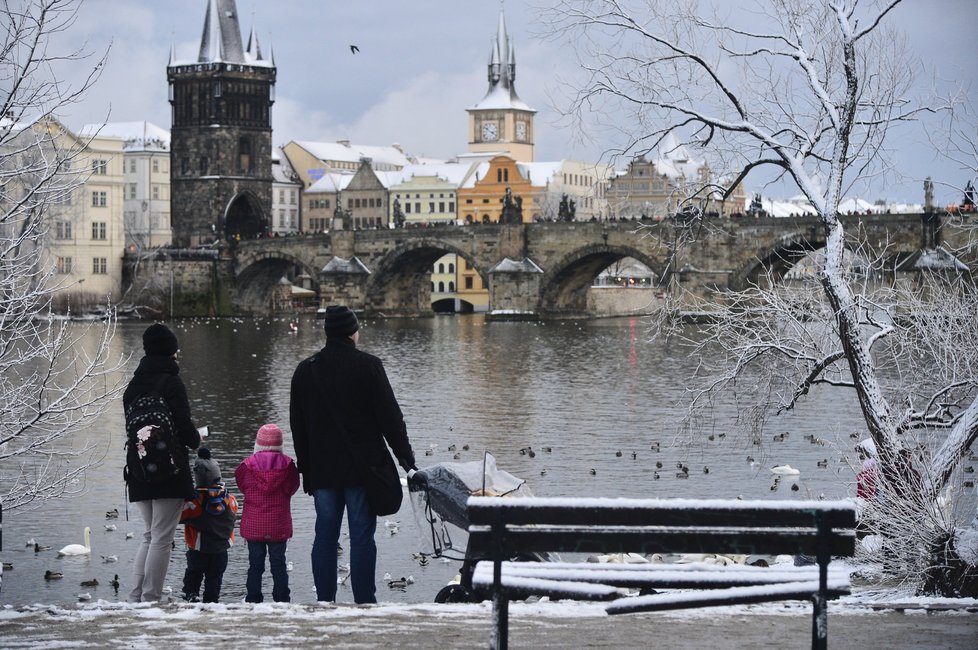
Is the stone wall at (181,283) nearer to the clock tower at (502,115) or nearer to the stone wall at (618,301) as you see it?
the stone wall at (618,301)

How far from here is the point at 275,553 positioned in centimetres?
917

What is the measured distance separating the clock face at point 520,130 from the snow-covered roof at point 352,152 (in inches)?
440

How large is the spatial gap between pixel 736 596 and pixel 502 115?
5142 inches

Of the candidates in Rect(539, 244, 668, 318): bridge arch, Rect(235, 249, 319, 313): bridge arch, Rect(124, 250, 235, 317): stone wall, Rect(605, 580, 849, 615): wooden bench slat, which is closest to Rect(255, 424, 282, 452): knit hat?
→ Rect(605, 580, 849, 615): wooden bench slat

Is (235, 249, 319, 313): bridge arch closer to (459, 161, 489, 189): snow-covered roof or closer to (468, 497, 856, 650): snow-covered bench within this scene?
(459, 161, 489, 189): snow-covered roof

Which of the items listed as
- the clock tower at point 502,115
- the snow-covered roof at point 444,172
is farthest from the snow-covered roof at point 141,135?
the clock tower at point 502,115

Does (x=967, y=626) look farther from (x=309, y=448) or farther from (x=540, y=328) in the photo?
(x=540, y=328)

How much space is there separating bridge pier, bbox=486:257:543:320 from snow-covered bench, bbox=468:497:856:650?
66270 millimetres

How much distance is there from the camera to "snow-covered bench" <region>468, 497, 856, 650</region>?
5.64 meters

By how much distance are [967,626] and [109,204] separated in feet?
243

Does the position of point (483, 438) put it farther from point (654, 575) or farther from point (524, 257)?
point (524, 257)

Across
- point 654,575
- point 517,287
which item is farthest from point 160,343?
point 517,287

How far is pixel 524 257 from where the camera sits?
2869 inches

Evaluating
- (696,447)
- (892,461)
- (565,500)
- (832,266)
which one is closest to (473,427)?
(696,447)
